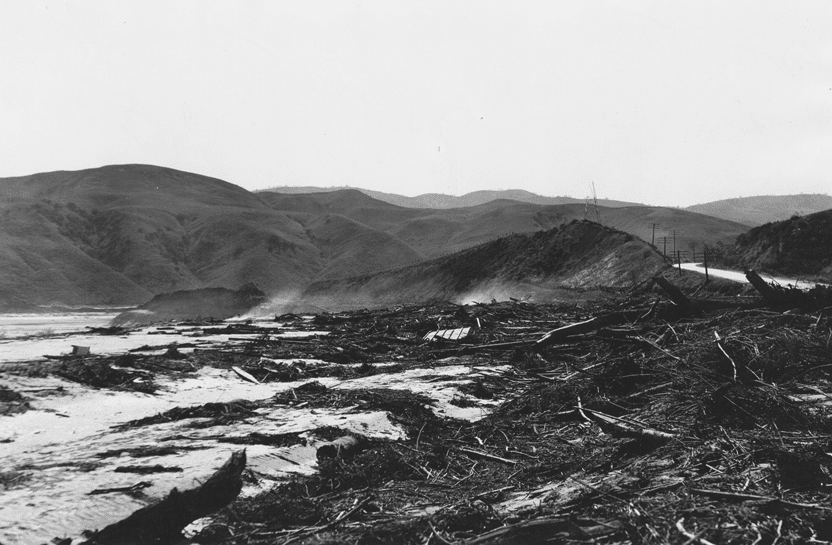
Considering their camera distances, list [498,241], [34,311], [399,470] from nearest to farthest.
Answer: [399,470]
[498,241]
[34,311]

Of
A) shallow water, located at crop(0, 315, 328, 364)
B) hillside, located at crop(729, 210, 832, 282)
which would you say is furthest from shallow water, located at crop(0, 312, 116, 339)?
hillside, located at crop(729, 210, 832, 282)

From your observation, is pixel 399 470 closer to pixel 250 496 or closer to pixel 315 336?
pixel 250 496

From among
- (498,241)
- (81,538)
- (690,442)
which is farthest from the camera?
(498,241)

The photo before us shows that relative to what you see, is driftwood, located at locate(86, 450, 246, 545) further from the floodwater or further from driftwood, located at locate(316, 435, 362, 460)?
driftwood, located at locate(316, 435, 362, 460)

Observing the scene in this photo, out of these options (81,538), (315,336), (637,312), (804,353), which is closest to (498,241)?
(315,336)

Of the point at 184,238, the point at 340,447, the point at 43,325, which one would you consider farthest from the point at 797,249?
the point at 184,238

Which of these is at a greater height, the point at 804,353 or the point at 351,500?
the point at 804,353
